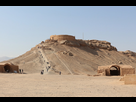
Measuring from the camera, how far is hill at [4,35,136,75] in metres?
32.5

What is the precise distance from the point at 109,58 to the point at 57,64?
21.4m

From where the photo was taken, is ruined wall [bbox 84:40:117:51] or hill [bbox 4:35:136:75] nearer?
hill [bbox 4:35:136:75]

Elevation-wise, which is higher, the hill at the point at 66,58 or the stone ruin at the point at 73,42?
the stone ruin at the point at 73,42

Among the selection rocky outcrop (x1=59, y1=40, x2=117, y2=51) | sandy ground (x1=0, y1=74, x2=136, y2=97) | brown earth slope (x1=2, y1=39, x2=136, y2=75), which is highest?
rocky outcrop (x1=59, y1=40, x2=117, y2=51)

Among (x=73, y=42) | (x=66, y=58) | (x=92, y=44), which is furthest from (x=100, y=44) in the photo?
(x=66, y=58)

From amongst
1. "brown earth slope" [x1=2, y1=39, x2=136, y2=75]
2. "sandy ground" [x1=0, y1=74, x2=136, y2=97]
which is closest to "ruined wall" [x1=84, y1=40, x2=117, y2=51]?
"brown earth slope" [x1=2, y1=39, x2=136, y2=75]

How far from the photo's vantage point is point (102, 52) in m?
53.8

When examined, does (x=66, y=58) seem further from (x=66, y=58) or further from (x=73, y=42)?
(x=73, y=42)

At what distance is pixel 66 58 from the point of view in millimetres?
38406

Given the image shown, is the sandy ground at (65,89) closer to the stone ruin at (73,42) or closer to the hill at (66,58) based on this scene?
the hill at (66,58)

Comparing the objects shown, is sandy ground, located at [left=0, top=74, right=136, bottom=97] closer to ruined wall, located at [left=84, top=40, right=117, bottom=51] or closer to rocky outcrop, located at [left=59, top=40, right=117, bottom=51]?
rocky outcrop, located at [left=59, top=40, right=117, bottom=51]

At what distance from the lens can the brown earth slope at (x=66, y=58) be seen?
1278 inches

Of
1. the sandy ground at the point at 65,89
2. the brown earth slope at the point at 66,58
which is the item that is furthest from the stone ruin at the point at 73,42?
the sandy ground at the point at 65,89
